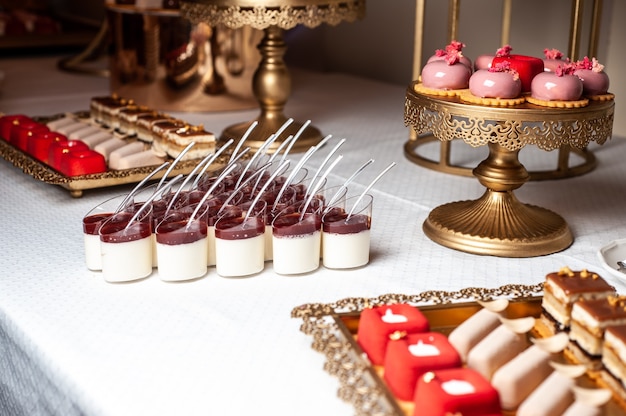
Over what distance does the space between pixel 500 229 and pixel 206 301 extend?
50cm

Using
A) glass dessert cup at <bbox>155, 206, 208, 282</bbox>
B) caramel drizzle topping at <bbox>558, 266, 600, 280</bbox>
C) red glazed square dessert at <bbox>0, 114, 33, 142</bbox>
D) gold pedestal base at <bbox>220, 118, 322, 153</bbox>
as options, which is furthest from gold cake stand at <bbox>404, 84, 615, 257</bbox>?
red glazed square dessert at <bbox>0, 114, 33, 142</bbox>

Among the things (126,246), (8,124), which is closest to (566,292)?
(126,246)

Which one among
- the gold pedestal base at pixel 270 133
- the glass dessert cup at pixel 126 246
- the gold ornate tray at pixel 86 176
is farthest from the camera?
the gold pedestal base at pixel 270 133

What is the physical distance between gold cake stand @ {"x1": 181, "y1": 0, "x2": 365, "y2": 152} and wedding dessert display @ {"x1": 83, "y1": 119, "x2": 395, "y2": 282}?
67cm

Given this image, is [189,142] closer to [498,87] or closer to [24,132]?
[24,132]

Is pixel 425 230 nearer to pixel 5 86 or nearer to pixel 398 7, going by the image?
pixel 398 7

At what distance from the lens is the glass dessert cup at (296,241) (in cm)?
120

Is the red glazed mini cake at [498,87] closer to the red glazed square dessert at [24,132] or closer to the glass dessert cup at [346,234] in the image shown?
the glass dessert cup at [346,234]

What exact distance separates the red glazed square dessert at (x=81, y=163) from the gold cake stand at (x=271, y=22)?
433 mm

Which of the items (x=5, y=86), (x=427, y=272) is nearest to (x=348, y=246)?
(x=427, y=272)

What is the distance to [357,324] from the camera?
99 cm

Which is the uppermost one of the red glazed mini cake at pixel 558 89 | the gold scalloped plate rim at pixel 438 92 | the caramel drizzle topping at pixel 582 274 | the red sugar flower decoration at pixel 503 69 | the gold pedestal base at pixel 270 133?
the red sugar flower decoration at pixel 503 69

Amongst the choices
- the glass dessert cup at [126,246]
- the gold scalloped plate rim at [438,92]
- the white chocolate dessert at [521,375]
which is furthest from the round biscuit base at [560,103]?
the glass dessert cup at [126,246]

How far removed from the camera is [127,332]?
1.06 m
